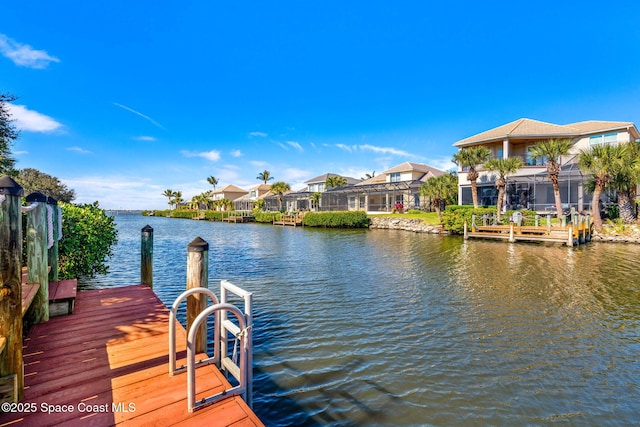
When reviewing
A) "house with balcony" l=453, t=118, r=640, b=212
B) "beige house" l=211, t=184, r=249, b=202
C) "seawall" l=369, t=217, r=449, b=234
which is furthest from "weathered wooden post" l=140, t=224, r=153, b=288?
"beige house" l=211, t=184, r=249, b=202

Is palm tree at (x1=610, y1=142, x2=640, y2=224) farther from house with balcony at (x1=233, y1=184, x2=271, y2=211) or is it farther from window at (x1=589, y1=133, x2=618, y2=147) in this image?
house with balcony at (x1=233, y1=184, x2=271, y2=211)

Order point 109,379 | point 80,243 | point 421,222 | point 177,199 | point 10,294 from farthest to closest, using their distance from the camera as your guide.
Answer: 1. point 177,199
2. point 421,222
3. point 80,243
4. point 109,379
5. point 10,294

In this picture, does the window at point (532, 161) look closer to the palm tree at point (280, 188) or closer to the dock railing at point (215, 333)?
the dock railing at point (215, 333)

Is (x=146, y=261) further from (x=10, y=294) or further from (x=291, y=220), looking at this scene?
(x=291, y=220)

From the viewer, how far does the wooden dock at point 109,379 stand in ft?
9.16

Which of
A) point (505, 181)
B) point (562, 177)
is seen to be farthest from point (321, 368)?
point (562, 177)

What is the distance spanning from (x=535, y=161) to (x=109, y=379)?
118 ft

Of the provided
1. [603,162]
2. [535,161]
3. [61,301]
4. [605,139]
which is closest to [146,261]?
[61,301]

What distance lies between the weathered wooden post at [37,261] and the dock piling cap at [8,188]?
6.48 ft

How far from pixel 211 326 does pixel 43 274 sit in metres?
3.26

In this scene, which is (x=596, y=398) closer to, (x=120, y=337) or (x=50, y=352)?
(x=120, y=337)

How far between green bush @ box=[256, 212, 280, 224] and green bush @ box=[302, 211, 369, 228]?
8745 mm

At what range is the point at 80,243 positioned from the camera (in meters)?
8.46

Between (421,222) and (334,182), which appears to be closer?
(421,222)
